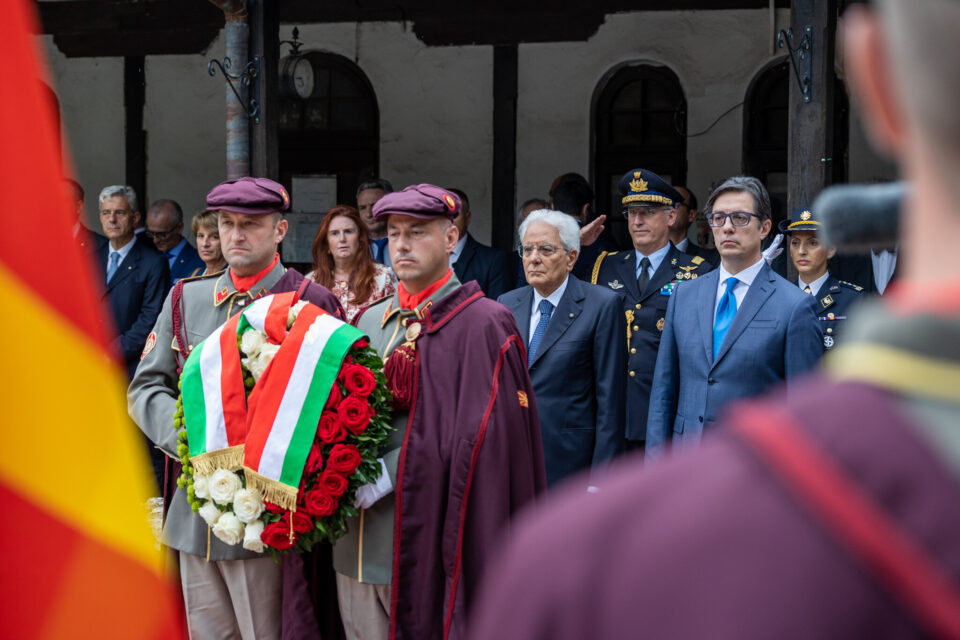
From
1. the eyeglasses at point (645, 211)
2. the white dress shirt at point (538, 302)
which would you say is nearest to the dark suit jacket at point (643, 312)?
the eyeglasses at point (645, 211)

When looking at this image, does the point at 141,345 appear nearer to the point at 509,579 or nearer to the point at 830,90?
the point at 830,90

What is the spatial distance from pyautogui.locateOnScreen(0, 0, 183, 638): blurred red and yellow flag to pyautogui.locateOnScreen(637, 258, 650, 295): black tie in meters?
4.30

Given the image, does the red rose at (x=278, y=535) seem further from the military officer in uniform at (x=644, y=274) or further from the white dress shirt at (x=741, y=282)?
the military officer in uniform at (x=644, y=274)

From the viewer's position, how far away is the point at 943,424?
23.6 inches

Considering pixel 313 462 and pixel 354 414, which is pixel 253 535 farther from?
pixel 354 414

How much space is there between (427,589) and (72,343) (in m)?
2.22

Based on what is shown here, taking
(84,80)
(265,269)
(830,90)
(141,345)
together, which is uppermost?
(84,80)

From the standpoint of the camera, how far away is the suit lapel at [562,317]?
455cm

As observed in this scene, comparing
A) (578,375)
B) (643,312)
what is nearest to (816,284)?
(643,312)

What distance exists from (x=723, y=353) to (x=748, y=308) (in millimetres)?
189

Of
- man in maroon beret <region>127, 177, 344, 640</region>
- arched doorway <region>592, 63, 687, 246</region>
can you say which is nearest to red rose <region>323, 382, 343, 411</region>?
man in maroon beret <region>127, 177, 344, 640</region>

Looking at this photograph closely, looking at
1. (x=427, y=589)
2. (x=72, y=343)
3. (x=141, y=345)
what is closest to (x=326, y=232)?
(x=141, y=345)

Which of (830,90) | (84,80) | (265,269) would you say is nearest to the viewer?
(265,269)

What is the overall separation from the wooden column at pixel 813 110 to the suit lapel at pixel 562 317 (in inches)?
79.3
